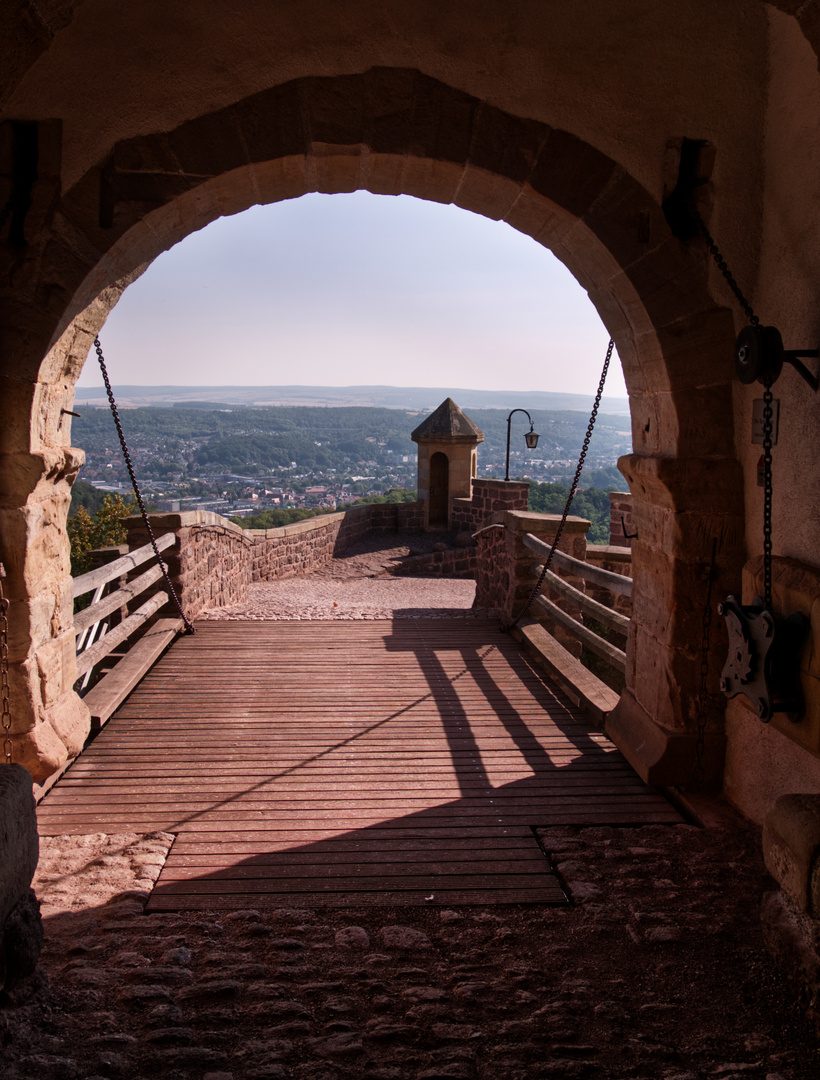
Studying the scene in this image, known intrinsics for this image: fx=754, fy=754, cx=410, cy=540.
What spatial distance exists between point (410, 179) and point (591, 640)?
3.06m

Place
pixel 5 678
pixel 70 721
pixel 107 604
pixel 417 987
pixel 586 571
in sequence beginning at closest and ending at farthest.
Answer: pixel 417 987
pixel 5 678
pixel 70 721
pixel 107 604
pixel 586 571

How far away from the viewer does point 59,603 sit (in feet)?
12.8

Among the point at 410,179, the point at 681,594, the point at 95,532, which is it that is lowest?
the point at 95,532

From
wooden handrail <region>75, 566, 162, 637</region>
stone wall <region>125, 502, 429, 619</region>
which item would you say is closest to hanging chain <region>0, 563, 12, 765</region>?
wooden handrail <region>75, 566, 162, 637</region>

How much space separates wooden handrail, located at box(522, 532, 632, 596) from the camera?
179 inches

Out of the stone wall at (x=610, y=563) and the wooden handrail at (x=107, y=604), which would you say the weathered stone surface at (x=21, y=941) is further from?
the stone wall at (x=610, y=563)

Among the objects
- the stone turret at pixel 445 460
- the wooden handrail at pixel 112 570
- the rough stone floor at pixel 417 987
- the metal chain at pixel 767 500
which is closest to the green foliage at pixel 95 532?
the stone turret at pixel 445 460

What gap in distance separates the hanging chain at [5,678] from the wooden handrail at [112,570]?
65 cm

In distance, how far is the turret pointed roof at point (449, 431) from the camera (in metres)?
17.8

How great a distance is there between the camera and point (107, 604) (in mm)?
4762

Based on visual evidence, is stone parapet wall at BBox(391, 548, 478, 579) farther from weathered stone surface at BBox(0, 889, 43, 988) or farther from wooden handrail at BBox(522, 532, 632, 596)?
weathered stone surface at BBox(0, 889, 43, 988)

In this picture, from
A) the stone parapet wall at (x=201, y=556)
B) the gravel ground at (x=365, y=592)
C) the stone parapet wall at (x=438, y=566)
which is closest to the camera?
the stone parapet wall at (x=201, y=556)

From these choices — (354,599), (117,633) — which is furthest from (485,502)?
(117,633)

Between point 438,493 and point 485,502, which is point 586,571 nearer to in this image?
point 485,502
